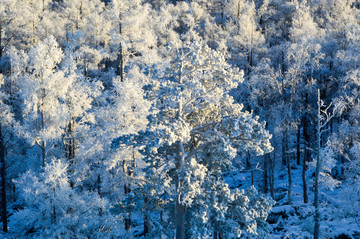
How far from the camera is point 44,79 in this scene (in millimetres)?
16609

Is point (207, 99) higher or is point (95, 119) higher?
point (95, 119)

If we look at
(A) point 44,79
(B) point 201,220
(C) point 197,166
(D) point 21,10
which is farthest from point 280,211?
(D) point 21,10

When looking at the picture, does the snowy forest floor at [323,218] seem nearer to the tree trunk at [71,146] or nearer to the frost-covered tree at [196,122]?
the frost-covered tree at [196,122]

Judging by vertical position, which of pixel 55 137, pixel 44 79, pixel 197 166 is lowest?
pixel 197 166

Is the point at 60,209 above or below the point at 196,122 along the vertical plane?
below

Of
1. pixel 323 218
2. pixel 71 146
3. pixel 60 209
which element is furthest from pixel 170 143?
pixel 323 218

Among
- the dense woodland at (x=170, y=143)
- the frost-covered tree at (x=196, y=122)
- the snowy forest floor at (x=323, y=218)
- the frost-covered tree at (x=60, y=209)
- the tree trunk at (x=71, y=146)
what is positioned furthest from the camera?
the tree trunk at (x=71, y=146)

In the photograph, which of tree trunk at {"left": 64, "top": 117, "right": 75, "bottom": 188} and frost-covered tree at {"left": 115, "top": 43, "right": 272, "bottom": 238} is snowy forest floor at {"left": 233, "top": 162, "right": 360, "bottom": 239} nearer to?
frost-covered tree at {"left": 115, "top": 43, "right": 272, "bottom": 238}

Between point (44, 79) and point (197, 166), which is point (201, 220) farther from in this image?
point (44, 79)

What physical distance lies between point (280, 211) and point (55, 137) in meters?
15.2

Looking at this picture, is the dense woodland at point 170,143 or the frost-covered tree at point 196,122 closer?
the frost-covered tree at point 196,122

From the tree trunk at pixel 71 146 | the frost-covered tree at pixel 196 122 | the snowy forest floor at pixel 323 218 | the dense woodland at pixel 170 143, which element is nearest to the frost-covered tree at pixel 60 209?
the dense woodland at pixel 170 143

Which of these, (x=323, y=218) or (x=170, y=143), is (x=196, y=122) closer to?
(x=170, y=143)

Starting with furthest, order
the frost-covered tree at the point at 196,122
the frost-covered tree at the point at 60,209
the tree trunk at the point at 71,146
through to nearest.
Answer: the tree trunk at the point at 71,146, the frost-covered tree at the point at 60,209, the frost-covered tree at the point at 196,122
